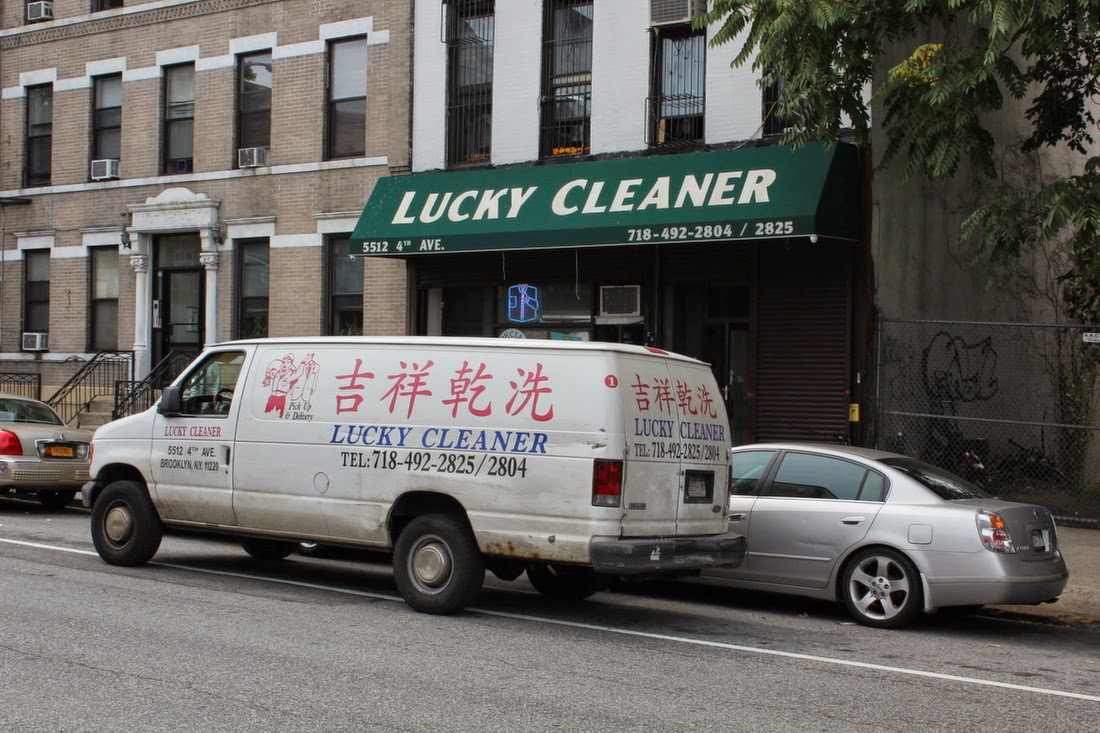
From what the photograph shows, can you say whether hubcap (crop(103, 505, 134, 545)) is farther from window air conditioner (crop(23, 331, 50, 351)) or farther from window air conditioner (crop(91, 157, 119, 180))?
window air conditioner (crop(23, 331, 50, 351))

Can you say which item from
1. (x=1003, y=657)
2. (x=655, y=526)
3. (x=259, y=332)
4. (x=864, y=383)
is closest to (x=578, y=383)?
(x=655, y=526)

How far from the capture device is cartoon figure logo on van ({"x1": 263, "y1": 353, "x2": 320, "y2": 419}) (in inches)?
385

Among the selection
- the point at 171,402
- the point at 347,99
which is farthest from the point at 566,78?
the point at 171,402

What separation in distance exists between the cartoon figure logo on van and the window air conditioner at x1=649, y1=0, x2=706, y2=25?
8977mm

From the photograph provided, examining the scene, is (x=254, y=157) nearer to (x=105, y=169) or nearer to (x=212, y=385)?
(x=105, y=169)

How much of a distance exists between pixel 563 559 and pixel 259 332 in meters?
14.0

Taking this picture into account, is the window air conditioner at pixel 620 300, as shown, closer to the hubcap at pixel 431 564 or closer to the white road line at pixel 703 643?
the white road line at pixel 703 643

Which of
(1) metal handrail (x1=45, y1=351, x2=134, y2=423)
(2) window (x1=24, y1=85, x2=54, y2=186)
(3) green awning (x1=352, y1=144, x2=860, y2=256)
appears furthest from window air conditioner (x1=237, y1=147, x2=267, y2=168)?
(2) window (x1=24, y1=85, x2=54, y2=186)

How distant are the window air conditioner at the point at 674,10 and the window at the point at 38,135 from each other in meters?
13.2

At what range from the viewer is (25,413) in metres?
15.9

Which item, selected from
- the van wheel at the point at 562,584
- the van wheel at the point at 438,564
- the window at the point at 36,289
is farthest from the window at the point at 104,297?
the van wheel at the point at 438,564

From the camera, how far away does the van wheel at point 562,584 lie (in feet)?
33.2

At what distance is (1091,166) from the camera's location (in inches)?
442

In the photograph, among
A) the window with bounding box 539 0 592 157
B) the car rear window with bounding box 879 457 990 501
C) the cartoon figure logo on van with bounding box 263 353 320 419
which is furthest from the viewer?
the window with bounding box 539 0 592 157
